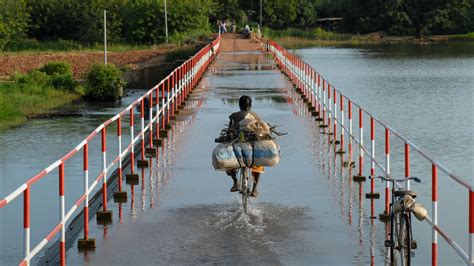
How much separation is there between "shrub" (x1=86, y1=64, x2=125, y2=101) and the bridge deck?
74.9 feet

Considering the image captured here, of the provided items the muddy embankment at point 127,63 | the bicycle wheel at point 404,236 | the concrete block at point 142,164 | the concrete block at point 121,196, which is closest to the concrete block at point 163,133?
the concrete block at point 142,164

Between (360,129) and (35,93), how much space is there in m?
31.1

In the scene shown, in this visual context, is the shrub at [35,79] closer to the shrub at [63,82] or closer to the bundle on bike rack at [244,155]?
the shrub at [63,82]

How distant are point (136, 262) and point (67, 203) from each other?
716 centimetres

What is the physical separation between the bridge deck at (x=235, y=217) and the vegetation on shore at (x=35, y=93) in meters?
14.7

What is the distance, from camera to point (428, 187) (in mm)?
19438

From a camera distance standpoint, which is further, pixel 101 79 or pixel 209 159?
pixel 101 79

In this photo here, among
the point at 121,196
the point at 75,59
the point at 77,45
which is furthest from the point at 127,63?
the point at 121,196

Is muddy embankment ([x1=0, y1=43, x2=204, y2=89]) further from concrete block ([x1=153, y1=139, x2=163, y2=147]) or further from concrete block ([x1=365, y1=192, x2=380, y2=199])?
concrete block ([x1=365, y1=192, x2=380, y2=199])

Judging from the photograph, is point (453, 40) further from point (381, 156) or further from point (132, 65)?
point (381, 156)

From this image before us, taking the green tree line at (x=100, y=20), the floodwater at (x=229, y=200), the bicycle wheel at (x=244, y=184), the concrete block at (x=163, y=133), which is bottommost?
the floodwater at (x=229, y=200)

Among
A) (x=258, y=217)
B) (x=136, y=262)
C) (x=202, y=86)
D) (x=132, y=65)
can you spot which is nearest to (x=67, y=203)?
(x=258, y=217)

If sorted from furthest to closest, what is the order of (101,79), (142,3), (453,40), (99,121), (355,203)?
(453,40) < (142,3) < (101,79) < (99,121) < (355,203)

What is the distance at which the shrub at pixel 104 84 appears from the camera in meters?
46.3
